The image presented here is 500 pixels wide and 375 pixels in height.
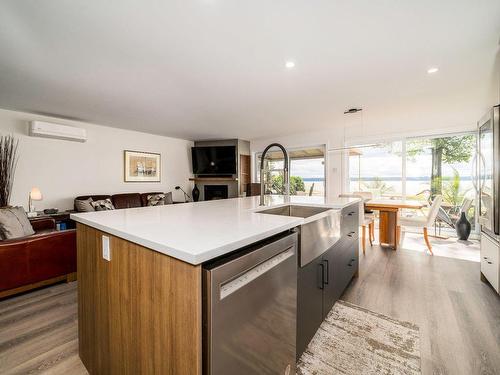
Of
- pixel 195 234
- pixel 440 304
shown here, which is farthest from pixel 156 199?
pixel 440 304

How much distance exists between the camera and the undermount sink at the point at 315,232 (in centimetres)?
126

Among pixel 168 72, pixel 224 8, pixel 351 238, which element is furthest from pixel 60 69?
pixel 351 238

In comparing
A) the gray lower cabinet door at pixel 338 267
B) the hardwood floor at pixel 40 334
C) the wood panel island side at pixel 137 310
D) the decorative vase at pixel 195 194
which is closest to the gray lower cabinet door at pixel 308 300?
A: the gray lower cabinet door at pixel 338 267

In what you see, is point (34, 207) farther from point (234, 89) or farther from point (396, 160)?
point (396, 160)

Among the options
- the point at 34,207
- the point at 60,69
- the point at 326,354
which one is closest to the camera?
the point at 326,354

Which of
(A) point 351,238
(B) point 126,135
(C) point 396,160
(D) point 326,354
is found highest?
(B) point 126,135

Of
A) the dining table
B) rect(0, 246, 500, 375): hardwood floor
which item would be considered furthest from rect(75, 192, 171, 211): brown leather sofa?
the dining table

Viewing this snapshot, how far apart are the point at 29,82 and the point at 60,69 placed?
0.69 m

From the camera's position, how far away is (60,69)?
7.47 ft

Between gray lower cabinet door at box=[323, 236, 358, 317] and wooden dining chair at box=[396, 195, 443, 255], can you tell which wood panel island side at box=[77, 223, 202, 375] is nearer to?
gray lower cabinet door at box=[323, 236, 358, 317]

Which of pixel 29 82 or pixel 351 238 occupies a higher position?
pixel 29 82

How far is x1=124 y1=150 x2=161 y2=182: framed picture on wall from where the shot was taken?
508 centimetres

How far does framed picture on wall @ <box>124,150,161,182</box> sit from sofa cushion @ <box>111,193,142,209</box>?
0.47m

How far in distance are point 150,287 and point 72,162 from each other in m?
4.63
